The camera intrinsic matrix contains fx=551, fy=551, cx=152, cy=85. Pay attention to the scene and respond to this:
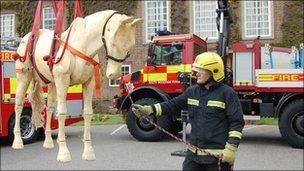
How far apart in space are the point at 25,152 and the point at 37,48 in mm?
8438

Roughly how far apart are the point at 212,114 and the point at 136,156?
717 cm

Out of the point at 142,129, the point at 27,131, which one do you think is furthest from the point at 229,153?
the point at 142,129

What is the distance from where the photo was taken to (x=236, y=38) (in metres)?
20.9

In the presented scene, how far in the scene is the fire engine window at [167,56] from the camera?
12648 mm

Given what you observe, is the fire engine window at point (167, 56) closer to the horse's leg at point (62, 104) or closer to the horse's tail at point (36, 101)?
the horse's tail at point (36, 101)

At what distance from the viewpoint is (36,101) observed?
4398mm

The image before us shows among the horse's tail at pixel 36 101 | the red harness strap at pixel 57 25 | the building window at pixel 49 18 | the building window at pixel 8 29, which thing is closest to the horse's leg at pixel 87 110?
the red harness strap at pixel 57 25

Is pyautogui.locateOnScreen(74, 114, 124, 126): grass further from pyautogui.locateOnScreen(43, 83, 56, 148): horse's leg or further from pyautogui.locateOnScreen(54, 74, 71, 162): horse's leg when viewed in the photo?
pyautogui.locateOnScreen(54, 74, 71, 162): horse's leg

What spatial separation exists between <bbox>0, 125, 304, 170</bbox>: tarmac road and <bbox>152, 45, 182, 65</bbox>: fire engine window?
79.9 inches

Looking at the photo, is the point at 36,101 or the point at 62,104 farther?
the point at 36,101

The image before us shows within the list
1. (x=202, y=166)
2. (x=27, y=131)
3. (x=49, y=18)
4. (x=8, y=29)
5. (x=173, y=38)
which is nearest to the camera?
(x=202, y=166)

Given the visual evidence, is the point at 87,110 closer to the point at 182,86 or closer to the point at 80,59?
the point at 80,59

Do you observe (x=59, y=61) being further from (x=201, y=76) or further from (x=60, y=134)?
(x=201, y=76)

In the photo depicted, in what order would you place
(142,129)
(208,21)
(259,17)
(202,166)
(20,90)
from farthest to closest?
(142,129) → (208,21) → (259,17) → (202,166) → (20,90)
